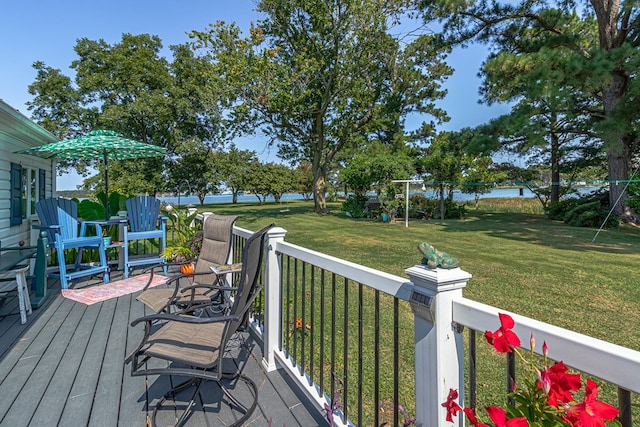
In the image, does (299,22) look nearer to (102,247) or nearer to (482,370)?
(102,247)

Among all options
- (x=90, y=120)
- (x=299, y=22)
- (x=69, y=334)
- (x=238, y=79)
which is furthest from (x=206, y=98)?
(x=69, y=334)

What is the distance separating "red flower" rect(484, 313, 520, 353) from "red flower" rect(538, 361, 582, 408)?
96 mm

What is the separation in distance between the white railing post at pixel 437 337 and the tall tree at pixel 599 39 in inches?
419

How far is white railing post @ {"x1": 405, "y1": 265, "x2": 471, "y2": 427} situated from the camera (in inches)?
42.7

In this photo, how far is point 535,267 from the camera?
589 centimetres

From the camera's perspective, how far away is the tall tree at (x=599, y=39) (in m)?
8.54

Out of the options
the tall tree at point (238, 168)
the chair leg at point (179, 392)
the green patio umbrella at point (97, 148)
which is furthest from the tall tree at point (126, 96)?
the chair leg at point (179, 392)

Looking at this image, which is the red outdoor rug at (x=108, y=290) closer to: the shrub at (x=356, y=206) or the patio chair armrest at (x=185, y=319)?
the patio chair armrest at (x=185, y=319)

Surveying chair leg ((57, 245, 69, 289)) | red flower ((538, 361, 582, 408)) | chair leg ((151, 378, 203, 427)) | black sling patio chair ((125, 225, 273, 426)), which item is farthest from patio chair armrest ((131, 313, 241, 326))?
chair leg ((57, 245, 69, 289))

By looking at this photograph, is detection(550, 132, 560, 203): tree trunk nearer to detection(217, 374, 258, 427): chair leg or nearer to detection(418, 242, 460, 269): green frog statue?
detection(217, 374, 258, 427): chair leg

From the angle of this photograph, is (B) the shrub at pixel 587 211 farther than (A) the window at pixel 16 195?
Yes

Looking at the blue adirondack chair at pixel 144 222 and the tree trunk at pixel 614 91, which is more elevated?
the tree trunk at pixel 614 91

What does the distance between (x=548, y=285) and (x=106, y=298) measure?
239 inches

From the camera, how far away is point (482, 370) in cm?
268
